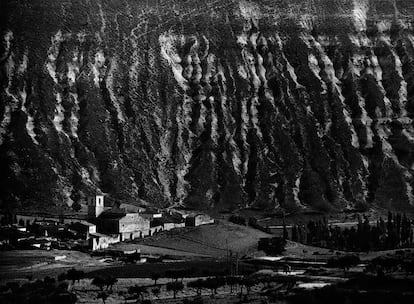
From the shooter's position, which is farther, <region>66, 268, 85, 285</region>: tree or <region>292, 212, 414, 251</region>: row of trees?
A: <region>292, 212, 414, 251</region>: row of trees

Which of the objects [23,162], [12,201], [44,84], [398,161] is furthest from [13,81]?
[398,161]

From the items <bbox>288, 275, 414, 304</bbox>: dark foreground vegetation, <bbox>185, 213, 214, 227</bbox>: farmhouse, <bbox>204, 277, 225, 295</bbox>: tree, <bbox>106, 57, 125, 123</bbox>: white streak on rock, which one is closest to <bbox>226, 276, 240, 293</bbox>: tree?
<bbox>204, 277, 225, 295</bbox>: tree

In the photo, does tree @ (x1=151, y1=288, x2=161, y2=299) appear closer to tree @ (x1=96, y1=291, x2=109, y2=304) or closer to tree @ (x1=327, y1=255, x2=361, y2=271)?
tree @ (x1=96, y1=291, x2=109, y2=304)

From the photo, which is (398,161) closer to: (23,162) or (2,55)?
(23,162)

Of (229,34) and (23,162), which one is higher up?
(229,34)

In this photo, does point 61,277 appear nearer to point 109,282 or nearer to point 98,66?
point 109,282

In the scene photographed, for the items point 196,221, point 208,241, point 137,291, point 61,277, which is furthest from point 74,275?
point 196,221

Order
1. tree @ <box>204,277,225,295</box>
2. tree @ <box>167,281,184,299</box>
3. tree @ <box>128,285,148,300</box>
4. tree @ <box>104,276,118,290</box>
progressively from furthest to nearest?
tree @ <box>104,276,118,290</box>
tree @ <box>204,277,225,295</box>
tree @ <box>167,281,184,299</box>
tree @ <box>128,285,148,300</box>
